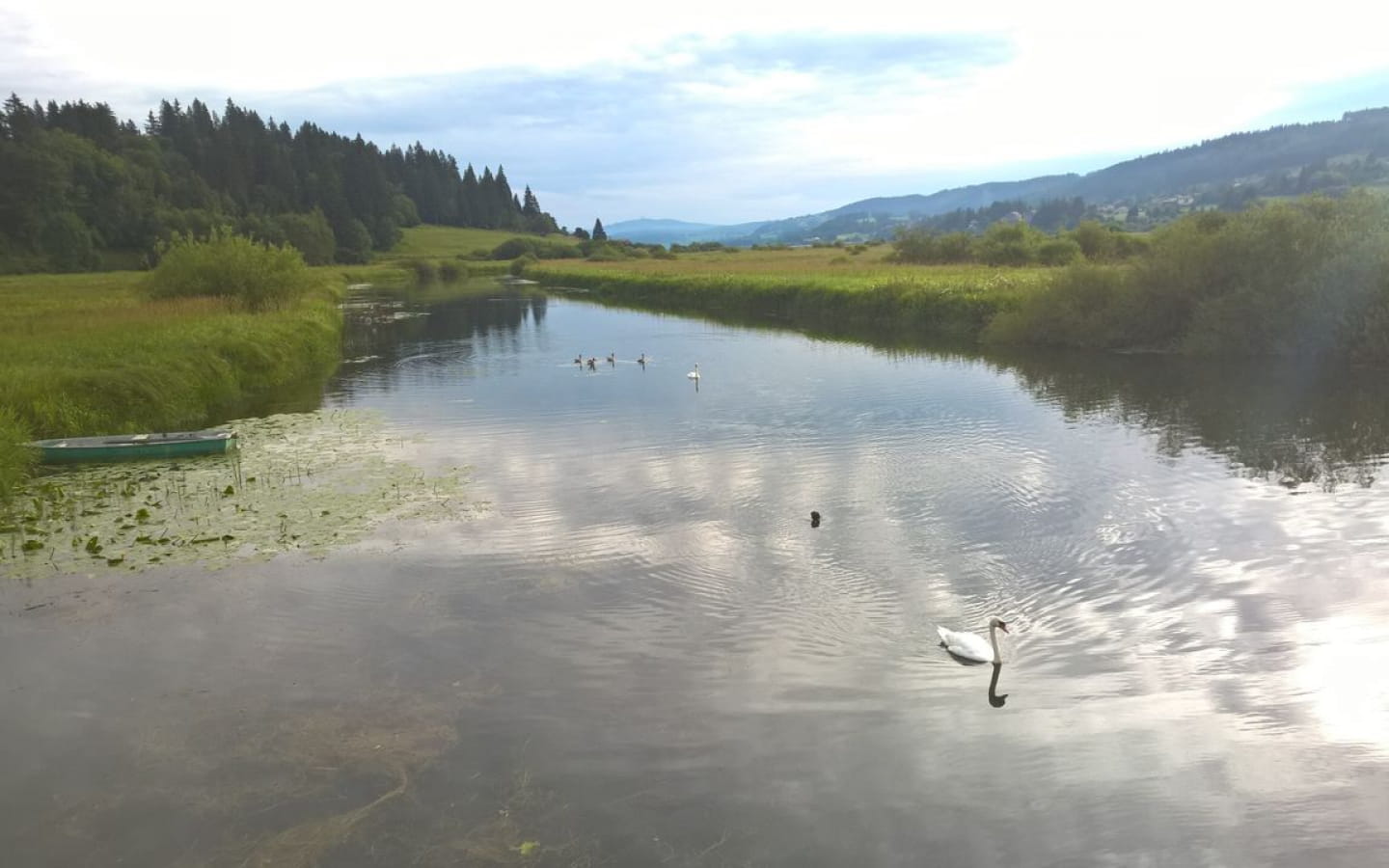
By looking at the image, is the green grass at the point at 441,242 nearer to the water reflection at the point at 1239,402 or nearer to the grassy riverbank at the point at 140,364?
the grassy riverbank at the point at 140,364

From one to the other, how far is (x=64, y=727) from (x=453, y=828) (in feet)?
15.7

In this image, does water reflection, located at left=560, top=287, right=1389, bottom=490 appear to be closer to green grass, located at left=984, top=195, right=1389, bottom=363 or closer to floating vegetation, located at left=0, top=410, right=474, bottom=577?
green grass, located at left=984, top=195, right=1389, bottom=363

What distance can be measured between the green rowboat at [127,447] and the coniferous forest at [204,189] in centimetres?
3284

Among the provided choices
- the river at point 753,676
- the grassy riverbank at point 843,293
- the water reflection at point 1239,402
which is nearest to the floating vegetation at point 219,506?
the river at point 753,676

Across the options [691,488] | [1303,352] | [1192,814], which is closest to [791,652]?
[1192,814]

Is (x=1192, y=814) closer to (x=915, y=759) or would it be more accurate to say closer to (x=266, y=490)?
(x=915, y=759)

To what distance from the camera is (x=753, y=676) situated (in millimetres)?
9680

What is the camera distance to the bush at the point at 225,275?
3900cm

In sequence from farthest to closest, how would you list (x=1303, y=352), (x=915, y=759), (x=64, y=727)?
(x=1303, y=352) → (x=64, y=727) → (x=915, y=759)

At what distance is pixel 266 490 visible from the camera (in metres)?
16.8

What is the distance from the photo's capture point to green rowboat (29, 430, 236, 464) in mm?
18156

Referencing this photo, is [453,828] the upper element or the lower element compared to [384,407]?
lower

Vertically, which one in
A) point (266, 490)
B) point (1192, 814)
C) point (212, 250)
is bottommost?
point (1192, 814)

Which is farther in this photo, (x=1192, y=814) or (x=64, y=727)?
(x=64, y=727)
